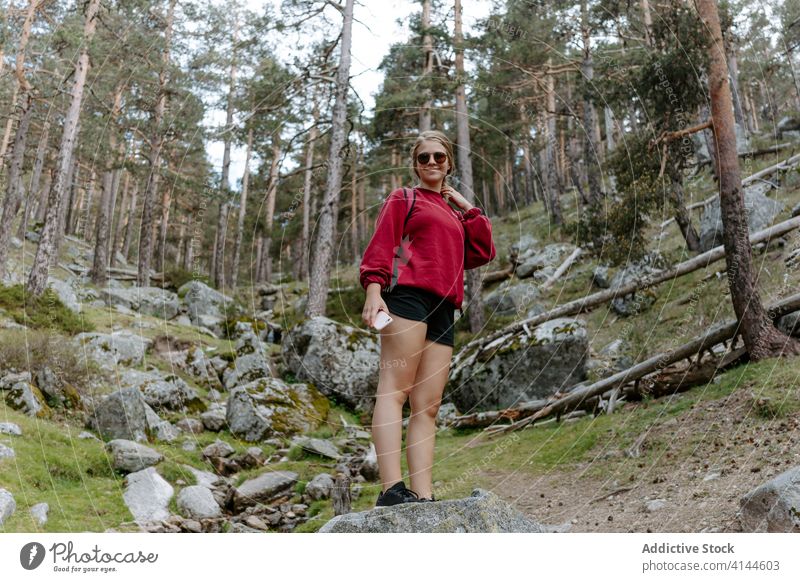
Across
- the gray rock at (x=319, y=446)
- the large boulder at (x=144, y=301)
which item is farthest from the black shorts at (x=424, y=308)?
the large boulder at (x=144, y=301)

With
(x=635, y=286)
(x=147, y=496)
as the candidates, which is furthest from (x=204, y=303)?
(x=147, y=496)

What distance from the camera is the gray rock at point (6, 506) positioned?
387 centimetres

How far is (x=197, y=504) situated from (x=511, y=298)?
445 inches

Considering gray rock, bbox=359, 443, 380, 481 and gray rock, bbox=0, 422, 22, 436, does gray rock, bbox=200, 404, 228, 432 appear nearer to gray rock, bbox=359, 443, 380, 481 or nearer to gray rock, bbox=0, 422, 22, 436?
gray rock, bbox=359, 443, 380, 481

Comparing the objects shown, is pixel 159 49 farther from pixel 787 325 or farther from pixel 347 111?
pixel 787 325

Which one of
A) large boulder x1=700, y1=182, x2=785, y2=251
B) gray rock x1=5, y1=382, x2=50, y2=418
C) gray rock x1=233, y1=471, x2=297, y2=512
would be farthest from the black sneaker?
large boulder x1=700, y1=182, x2=785, y2=251

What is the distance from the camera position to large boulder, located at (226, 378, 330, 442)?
7742 mm

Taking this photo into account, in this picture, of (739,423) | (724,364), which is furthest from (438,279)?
(724,364)

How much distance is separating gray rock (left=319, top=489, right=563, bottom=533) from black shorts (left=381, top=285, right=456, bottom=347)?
87 centimetres

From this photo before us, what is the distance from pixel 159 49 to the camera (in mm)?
7695

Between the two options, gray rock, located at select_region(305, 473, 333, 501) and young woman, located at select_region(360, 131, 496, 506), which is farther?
gray rock, located at select_region(305, 473, 333, 501)

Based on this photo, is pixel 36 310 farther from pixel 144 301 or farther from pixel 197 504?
pixel 144 301

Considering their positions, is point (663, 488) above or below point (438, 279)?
below
